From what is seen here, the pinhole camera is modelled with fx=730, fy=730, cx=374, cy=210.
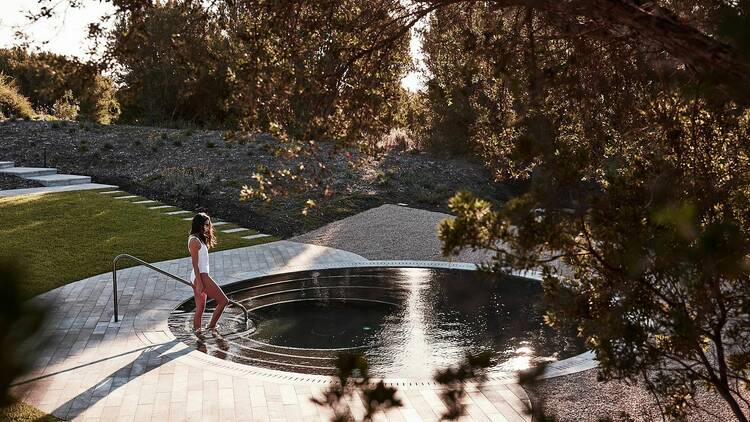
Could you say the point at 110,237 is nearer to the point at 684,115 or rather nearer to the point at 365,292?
the point at 365,292

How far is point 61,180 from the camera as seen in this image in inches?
761

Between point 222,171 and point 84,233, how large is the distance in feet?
19.5

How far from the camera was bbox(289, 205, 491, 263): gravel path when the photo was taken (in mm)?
14444

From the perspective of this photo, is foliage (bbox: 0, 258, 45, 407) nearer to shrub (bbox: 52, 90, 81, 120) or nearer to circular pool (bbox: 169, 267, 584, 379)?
circular pool (bbox: 169, 267, 584, 379)

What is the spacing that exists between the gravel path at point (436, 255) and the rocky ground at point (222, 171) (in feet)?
2.90

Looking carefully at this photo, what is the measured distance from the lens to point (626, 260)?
2684 mm

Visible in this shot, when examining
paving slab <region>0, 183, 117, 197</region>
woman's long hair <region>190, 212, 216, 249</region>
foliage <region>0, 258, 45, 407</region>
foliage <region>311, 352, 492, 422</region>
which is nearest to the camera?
foliage <region>0, 258, 45, 407</region>

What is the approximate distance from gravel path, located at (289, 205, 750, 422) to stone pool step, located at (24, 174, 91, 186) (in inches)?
295

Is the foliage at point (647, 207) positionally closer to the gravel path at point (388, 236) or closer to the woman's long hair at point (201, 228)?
the woman's long hair at point (201, 228)

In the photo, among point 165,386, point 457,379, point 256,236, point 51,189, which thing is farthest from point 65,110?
point 457,379

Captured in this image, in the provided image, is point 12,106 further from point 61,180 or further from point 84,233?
point 84,233

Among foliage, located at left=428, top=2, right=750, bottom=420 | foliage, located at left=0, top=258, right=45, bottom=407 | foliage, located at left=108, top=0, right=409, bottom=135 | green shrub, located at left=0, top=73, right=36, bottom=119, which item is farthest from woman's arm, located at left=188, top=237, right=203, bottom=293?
green shrub, located at left=0, top=73, right=36, bottom=119

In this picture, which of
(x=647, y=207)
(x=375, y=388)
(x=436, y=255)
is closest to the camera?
(x=375, y=388)

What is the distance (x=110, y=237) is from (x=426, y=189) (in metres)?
9.30
